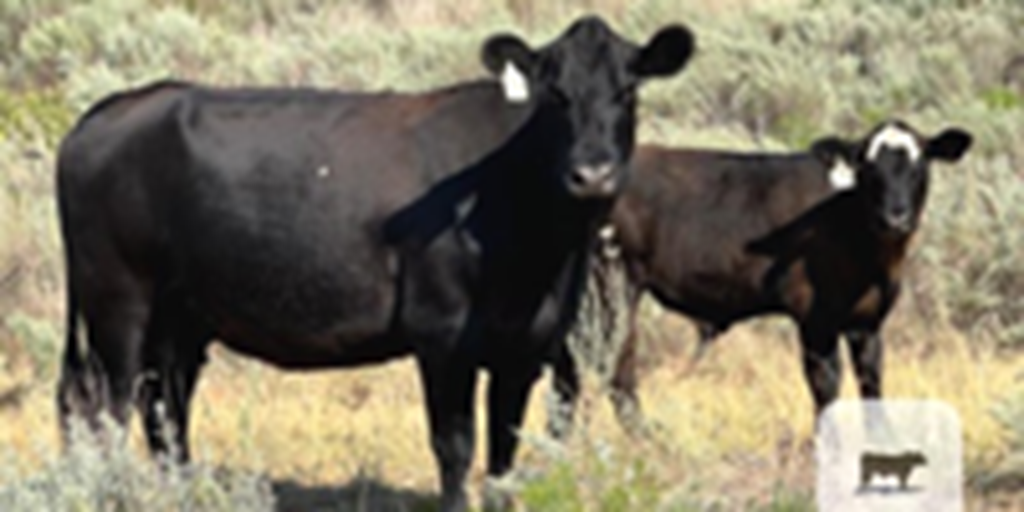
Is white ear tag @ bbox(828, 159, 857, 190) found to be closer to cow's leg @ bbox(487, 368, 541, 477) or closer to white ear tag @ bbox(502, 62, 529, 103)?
cow's leg @ bbox(487, 368, 541, 477)

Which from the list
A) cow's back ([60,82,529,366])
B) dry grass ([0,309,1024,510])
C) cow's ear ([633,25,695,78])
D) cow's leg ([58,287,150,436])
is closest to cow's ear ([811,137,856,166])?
dry grass ([0,309,1024,510])

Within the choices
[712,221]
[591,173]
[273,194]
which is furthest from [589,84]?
[712,221]

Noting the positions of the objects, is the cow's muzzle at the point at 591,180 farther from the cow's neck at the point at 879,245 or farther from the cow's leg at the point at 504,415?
the cow's neck at the point at 879,245

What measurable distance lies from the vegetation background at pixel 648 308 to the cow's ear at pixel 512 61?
3.71ft

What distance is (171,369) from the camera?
927 centimetres

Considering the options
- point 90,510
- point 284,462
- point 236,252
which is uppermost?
point 236,252

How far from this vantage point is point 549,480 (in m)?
7.25

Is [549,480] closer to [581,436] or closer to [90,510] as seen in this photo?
[581,436]

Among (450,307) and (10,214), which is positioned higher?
(450,307)

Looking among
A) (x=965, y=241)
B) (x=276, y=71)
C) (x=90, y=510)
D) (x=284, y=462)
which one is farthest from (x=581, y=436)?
(x=276, y=71)

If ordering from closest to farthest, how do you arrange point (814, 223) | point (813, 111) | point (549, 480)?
point (549, 480), point (814, 223), point (813, 111)

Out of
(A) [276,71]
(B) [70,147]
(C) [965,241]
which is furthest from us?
(A) [276,71]

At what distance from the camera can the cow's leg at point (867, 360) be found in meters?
11.5

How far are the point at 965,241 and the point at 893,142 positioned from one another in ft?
9.63
